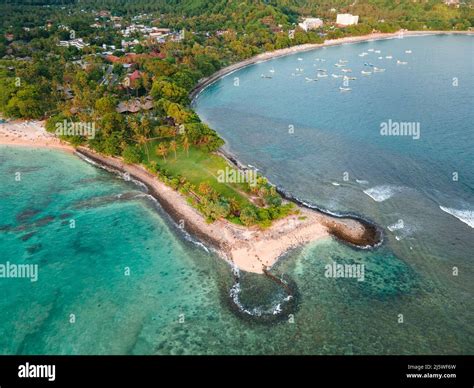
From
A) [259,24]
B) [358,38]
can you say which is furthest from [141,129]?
[358,38]

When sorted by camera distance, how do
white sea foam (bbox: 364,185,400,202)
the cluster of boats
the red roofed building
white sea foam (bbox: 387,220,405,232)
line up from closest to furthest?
white sea foam (bbox: 387,220,405,232)
white sea foam (bbox: 364,185,400,202)
the red roofed building
the cluster of boats

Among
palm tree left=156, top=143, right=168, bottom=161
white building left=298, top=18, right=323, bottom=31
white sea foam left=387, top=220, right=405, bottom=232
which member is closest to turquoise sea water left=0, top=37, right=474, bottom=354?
white sea foam left=387, top=220, right=405, bottom=232

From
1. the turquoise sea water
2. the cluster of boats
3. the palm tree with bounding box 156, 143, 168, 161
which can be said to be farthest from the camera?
the cluster of boats

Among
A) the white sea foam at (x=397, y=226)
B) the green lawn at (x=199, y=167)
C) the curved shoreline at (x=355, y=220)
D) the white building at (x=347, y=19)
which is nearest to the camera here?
the curved shoreline at (x=355, y=220)

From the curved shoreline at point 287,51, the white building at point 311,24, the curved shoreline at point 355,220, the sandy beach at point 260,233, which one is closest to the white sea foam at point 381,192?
the curved shoreline at point 355,220

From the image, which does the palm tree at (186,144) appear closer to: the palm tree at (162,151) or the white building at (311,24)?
the palm tree at (162,151)

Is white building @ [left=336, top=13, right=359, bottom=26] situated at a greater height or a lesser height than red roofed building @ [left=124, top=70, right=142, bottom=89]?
greater

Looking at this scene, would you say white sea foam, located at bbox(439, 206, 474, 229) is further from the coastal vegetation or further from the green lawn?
the green lawn
